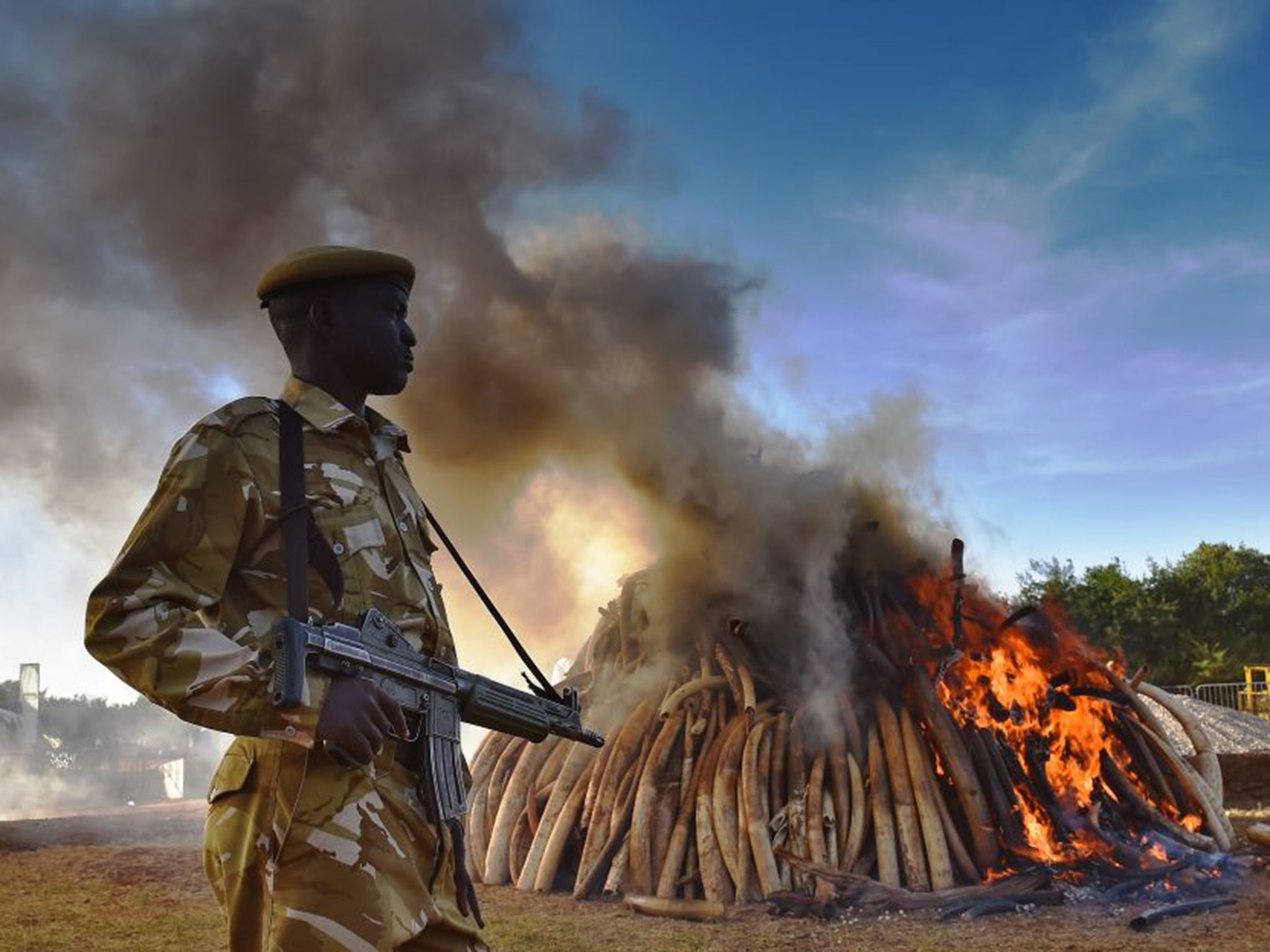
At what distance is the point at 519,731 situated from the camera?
2.78 m

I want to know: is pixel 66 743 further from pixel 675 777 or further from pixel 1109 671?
pixel 1109 671

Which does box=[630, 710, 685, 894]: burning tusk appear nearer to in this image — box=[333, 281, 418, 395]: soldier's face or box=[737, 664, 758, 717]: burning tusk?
box=[737, 664, 758, 717]: burning tusk

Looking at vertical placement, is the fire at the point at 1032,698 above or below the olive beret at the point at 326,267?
below

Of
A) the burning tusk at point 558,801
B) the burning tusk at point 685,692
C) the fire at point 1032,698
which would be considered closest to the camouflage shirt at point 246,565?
the burning tusk at point 685,692

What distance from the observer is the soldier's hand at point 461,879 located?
238cm

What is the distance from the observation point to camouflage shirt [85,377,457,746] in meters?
1.98

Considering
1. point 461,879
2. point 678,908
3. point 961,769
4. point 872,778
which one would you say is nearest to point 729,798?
point 678,908

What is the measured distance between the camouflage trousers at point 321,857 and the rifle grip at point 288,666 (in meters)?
0.23

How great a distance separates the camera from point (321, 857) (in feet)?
6.70

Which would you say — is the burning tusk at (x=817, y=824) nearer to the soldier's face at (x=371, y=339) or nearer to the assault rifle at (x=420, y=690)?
the assault rifle at (x=420, y=690)

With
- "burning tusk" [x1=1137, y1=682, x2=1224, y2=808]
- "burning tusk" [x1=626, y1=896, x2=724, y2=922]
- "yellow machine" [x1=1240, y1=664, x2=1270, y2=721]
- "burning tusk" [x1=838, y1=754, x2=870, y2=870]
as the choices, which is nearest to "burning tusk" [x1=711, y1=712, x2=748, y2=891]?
"burning tusk" [x1=626, y1=896, x2=724, y2=922]

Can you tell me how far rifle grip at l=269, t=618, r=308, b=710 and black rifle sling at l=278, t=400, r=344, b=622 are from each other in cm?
9

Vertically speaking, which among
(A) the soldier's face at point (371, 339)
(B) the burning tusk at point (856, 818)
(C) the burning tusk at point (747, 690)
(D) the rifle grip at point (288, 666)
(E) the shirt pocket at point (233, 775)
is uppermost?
(A) the soldier's face at point (371, 339)

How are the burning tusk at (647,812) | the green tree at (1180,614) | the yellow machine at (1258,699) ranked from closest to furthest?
the burning tusk at (647,812), the yellow machine at (1258,699), the green tree at (1180,614)
